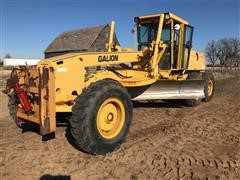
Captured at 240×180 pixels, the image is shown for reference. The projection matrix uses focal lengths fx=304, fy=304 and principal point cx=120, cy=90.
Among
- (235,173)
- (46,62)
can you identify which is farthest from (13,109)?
(235,173)

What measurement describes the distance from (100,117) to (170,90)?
342 cm

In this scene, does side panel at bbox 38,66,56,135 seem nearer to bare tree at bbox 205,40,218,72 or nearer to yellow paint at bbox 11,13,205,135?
yellow paint at bbox 11,13,205,135

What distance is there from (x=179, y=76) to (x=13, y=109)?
207 inches

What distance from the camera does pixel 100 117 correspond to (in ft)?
17.7

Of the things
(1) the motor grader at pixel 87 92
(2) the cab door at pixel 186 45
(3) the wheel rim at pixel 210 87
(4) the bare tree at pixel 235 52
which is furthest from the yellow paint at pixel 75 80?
(4) the bare tree at pixel 235 52

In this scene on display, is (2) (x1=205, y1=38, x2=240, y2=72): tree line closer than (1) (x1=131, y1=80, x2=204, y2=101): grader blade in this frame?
No

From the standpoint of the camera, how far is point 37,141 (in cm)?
596

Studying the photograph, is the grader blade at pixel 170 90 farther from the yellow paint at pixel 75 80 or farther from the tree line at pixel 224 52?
the tree line at pixel 224 52

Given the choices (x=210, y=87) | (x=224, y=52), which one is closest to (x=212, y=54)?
(x=224, y=52)

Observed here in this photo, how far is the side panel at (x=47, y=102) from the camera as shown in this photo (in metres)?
4.86

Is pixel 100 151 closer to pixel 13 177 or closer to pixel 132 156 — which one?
pixel 132 156

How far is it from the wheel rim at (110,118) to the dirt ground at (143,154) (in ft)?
1.11

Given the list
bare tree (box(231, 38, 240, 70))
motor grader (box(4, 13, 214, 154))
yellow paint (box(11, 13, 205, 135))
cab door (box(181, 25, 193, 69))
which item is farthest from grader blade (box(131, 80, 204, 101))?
bare tree (box(231, 38, 240, 70))

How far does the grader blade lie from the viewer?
799cm
